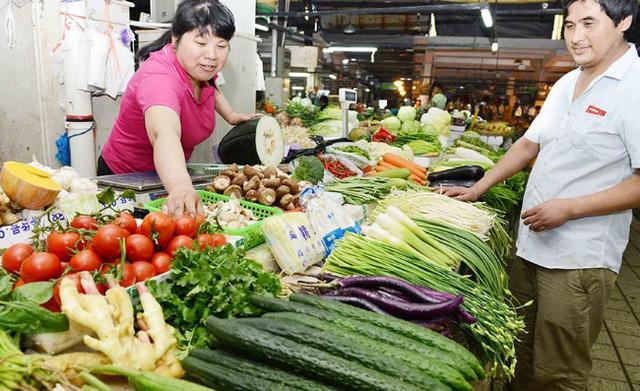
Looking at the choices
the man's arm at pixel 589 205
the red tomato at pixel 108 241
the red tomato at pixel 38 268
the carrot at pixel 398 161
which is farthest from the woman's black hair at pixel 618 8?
the red tomato at pixel 38 268

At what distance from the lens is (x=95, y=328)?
1.30 m

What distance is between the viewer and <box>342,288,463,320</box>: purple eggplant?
5.51 ft

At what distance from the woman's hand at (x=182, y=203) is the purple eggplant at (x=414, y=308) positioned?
3.30 ft

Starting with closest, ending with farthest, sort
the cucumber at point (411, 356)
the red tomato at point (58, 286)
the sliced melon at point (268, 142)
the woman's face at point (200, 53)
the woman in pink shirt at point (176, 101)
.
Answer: the cucumber at point (411, 356)
the red tomato at point (58, 286)
the woman in pink shirt at point (176, 101)
the woman's face at point (200, 53)
the sliced melon at point (268, 142)

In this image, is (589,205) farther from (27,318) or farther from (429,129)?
(429,129)

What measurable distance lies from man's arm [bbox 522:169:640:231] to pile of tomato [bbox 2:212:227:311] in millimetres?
2013

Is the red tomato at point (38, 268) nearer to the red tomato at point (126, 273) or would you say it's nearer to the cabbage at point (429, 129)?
the red tomato at point (126, 273)

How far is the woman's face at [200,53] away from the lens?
2.77m

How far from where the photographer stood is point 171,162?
2389 millimetres

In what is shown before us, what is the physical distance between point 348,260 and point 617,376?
136 inches

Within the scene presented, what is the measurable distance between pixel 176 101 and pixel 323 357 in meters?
1.99

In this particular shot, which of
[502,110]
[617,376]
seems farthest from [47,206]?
[502,110]

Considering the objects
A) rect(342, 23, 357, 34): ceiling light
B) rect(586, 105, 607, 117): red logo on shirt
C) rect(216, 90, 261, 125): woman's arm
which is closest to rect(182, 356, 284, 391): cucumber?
rect(586, 105, 607, 117): red logo on shirt

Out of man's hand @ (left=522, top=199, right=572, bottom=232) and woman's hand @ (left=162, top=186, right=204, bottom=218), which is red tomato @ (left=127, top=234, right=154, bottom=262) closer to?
woman's hand @ (left=162, top=186, right=204, bottom=218)
